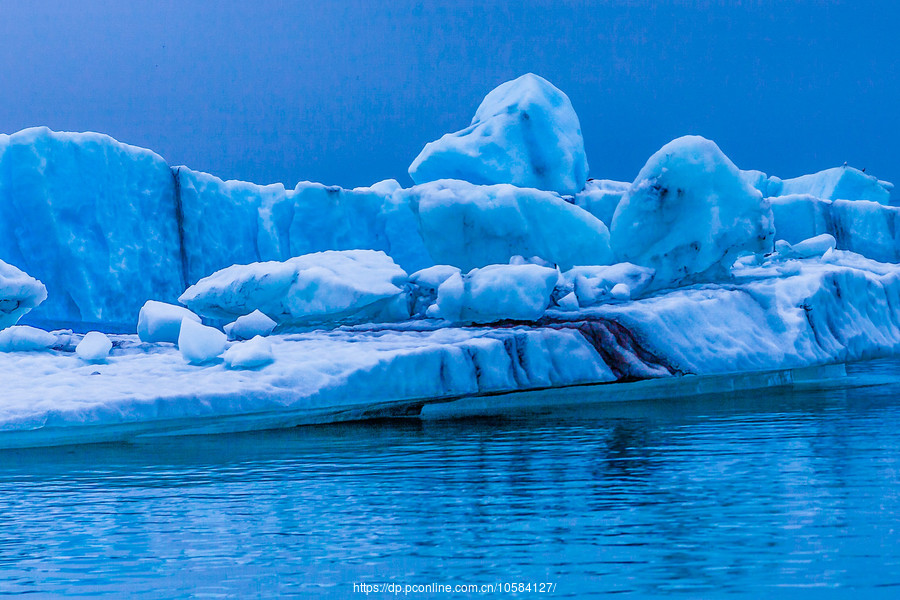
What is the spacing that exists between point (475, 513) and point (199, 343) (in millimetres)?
3779

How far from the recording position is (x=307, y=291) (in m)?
8.62

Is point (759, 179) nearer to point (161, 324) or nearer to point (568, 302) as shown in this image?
point (568, 302)

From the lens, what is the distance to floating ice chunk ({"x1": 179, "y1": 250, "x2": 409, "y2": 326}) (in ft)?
27.7

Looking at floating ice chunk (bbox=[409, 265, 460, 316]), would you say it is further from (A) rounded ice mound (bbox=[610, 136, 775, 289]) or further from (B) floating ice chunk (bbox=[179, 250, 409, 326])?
(A) rounded ice mound (bbox=[610, 136, 775, 289])

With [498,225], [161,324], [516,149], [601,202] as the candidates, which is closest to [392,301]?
[498,225]

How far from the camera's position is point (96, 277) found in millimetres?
13367

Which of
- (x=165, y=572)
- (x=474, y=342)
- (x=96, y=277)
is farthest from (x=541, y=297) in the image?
(x=96, y=277)

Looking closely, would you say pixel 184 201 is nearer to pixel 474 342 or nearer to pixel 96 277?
pixel 96 277

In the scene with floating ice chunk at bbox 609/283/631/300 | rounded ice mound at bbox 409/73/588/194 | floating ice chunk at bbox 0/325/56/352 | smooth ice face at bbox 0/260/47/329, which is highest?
rounded ice mound at bbox 409/73/588/194

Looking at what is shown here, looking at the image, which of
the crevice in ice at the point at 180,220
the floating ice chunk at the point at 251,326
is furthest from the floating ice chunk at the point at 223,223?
the floating ice chunk at the point at 251,326

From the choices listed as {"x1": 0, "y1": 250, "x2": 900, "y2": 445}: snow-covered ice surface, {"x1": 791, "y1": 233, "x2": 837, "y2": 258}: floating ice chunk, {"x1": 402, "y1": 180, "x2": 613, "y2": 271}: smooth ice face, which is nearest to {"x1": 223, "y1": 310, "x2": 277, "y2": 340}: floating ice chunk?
{"x1": 0, "y1": 250, "x2": 900, "y2": 445}: snow-covered ice surface

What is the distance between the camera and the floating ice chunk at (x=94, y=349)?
707cm

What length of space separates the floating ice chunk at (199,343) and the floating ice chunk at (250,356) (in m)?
0.12

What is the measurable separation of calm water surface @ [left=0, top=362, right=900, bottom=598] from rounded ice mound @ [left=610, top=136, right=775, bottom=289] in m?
3.47
